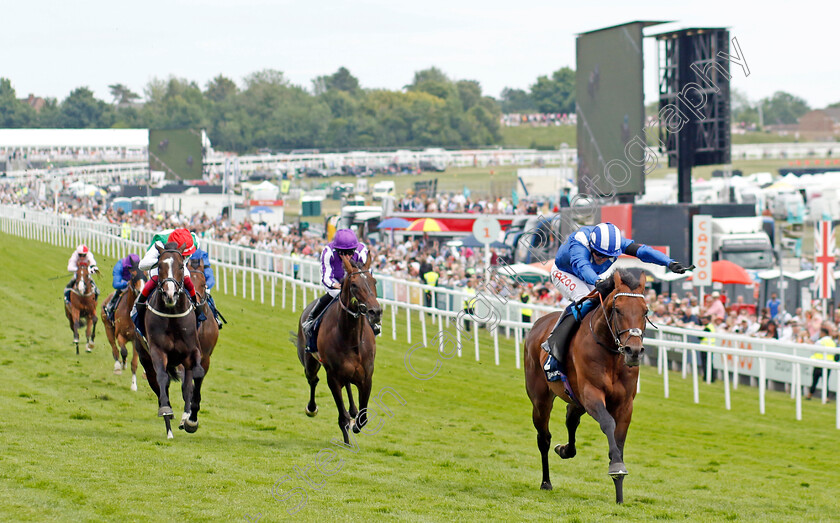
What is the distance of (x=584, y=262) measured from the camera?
776cm

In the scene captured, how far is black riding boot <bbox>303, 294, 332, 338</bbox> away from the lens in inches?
408

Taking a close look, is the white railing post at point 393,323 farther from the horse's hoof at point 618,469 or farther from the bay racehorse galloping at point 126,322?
the horse's hoof at point 618,469

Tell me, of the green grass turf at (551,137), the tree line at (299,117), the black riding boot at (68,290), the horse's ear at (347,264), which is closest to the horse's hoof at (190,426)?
the horse's ear at (347,264)

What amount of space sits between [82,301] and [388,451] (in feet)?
27.7

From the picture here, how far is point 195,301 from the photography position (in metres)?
10.2

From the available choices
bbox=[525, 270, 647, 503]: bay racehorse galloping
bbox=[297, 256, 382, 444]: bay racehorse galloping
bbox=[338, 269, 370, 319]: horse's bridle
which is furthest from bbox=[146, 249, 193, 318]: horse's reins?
bbox=[525, 270, 647, 503]: bay racehorse galloping

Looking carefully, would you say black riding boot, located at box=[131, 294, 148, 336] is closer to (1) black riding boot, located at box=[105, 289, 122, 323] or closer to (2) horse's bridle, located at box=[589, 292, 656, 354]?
(1) black riding boot, located at box=[105, 289, 122, 323]

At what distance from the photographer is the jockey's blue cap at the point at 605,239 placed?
7.80m

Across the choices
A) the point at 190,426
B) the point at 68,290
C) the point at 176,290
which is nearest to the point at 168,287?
the point at 176,290

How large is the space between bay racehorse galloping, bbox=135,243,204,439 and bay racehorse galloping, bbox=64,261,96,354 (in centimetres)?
724

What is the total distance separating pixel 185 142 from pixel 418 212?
2121 centimetres

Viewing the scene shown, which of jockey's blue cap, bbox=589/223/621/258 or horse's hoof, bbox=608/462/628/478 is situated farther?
jockey's blue cap, bbox=589/223/621/258

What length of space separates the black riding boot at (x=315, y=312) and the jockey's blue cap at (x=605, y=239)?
3369 mm

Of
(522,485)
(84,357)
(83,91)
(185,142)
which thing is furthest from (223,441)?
(83,91)
